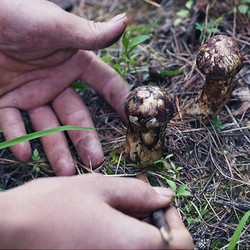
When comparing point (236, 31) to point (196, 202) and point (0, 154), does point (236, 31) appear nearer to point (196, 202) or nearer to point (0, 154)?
point (196, 202)

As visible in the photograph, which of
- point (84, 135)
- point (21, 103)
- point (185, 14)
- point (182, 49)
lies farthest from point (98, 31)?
point (185, 14)

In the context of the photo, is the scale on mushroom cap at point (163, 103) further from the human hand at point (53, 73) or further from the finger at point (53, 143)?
the finger at point (53, 143)

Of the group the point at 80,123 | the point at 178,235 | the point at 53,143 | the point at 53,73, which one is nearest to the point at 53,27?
the point at 53,73

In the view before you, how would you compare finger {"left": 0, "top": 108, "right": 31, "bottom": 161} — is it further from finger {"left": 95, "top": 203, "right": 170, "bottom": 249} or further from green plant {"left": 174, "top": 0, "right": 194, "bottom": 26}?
green plant {"left": 174, "top": 0, "right": 194, "bottom": 26}

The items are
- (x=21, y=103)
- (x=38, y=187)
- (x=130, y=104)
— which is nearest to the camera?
(x=38, y=187)

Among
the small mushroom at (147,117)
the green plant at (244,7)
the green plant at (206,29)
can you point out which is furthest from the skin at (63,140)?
the green plant at (244,7)

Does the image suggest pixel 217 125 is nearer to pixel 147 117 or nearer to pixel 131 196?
pixel 147 117

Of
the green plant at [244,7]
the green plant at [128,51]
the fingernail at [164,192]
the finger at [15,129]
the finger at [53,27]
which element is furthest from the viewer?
the green plant at [244,7]
